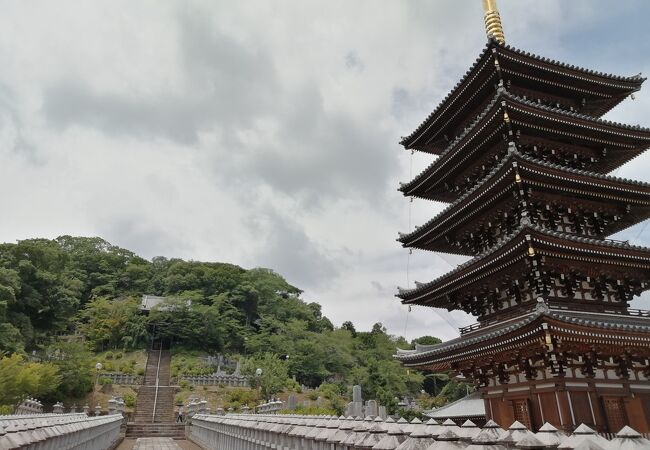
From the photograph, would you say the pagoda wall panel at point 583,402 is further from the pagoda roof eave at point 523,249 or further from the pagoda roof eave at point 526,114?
the pagoda roof eave at point 526,114

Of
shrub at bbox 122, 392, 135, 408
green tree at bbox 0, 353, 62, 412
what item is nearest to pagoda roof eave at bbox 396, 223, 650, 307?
green tree at bbox 0, 353, 62, 412

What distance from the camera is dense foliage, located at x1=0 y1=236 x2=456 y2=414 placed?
41000 mm

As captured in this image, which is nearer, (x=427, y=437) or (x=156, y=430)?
(x=427, y=437)

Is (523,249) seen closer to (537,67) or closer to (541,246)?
(541,246)

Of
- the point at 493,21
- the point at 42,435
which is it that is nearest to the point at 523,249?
the point at 493,21

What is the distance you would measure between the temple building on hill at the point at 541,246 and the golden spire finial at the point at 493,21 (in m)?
0.06

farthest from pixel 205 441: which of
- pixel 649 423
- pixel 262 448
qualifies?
pixel 649 423

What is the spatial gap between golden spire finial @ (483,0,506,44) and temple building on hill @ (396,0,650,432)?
0.06 metres

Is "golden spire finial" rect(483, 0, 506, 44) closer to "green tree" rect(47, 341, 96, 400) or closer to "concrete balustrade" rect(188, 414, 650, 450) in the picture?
"concrete balustrade" rect(188, 414, 650, 450)

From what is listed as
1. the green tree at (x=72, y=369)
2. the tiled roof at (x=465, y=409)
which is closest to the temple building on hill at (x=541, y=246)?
the tiled roof at (x=465, y=409)

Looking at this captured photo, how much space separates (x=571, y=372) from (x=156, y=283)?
234ft

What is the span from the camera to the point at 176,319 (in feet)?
189

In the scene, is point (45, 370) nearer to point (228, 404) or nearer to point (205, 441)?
point (228, 404)

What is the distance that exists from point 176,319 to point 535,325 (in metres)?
53.1
